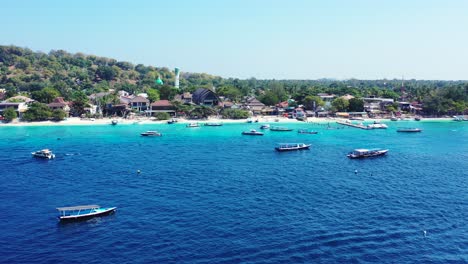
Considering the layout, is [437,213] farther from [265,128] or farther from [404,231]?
[265,128]

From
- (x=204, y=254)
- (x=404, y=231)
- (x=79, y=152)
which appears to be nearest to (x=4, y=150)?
(x=79, y=152)

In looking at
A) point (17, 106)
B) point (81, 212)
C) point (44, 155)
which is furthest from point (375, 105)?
point (81, 212)

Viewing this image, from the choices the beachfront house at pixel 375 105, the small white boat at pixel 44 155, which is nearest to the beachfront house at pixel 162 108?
the small white boat at pixel 44 155

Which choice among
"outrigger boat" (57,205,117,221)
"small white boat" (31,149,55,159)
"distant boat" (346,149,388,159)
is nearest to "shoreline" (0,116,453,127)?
"small white boat" (31,149,55,159)

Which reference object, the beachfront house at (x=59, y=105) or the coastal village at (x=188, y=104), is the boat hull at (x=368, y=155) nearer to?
the coastal village at (x=188, y=104)

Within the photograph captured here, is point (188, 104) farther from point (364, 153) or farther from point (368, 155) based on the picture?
point (368, 155)

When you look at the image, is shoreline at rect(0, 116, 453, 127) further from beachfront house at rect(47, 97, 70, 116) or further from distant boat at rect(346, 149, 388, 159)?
distant boat at rect(346, 149, 388, 159)

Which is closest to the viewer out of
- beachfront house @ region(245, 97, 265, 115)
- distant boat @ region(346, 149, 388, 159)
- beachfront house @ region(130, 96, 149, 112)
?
distant boat @ region(346, 149, 388, 159)
